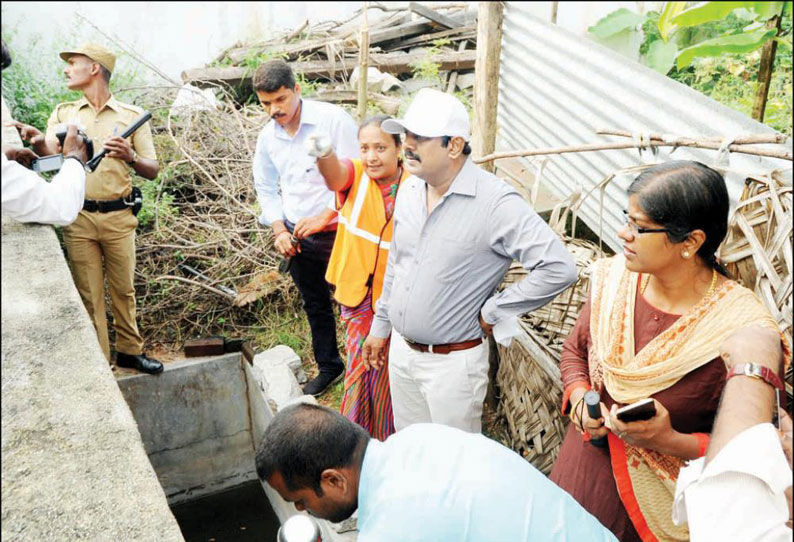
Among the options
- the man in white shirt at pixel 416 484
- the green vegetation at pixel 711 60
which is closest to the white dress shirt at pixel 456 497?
the man in white shirt at pixel 416 484

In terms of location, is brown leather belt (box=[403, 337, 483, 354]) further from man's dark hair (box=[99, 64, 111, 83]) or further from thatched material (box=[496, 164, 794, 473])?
man's dark hair (box=[99, 64, 111, 83])

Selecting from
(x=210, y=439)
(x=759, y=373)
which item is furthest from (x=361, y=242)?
(x=210, y=439)

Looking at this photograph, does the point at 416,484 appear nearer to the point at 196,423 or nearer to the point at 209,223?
the point at 196,423

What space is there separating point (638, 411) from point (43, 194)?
8.18 feet

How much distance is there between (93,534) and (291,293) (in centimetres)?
378

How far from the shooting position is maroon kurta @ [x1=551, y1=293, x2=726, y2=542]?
6.38 feet

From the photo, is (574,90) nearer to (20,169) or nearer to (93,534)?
(20,169)

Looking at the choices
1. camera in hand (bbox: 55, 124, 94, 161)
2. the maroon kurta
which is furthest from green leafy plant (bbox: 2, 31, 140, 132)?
the maroon kurta

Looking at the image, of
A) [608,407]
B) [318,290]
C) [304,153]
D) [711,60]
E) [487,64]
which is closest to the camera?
[608,407]

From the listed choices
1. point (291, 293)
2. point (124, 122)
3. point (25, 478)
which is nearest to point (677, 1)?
point (25, 478)

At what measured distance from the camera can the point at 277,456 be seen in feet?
6.01

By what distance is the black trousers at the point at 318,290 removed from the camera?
4094 mm

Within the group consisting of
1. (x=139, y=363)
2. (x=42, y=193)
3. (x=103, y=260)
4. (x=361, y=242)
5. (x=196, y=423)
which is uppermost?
(x=42, y=193)

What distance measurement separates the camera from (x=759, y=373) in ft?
5.37
